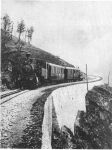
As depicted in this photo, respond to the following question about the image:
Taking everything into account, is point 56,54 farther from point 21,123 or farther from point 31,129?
point 31,129

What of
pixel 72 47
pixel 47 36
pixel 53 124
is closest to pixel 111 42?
pixel 72 47

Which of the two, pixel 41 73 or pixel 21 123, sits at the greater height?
pixel 41 73

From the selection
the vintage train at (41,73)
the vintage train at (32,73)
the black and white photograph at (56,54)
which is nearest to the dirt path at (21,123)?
the black and white photograph at (56,54)

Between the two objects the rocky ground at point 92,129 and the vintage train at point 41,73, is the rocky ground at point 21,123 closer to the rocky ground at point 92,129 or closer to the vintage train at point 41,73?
the rocky ground at point 92,129

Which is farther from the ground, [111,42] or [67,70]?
[111,42]

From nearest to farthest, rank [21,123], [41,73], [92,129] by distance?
[21,123] < [92,129] < [41,73]

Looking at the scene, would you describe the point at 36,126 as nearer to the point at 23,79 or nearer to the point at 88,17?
the point at 88,17

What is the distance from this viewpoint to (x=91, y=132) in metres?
16.5

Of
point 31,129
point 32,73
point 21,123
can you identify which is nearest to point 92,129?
point 32,73

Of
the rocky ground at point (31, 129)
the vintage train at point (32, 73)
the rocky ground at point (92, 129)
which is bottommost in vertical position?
the rocky ground at point (92, 129)

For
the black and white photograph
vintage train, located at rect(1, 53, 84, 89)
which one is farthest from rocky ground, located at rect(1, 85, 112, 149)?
vintage train, located at rect(1, 53, 84, 89)

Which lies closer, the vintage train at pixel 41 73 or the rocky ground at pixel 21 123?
the rocky ground at pixel 21 123

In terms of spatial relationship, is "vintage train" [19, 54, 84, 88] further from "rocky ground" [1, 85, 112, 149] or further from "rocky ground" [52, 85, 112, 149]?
"rocky ground" [1, 85, 112, 149]

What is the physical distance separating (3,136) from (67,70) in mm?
17690
